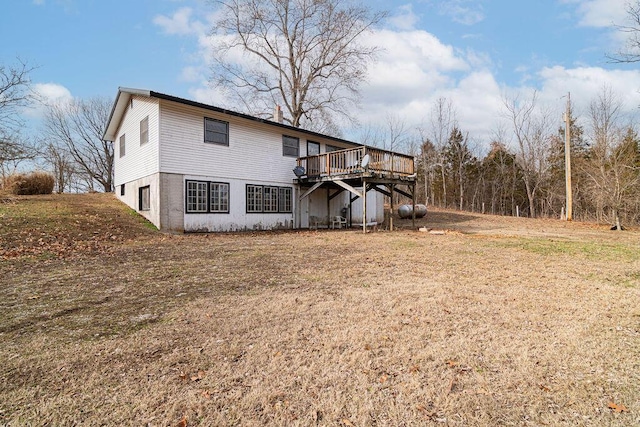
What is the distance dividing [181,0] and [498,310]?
1443cm

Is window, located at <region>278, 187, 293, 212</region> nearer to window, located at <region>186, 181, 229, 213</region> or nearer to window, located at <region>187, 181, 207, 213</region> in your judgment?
window, located at <region>186, 181, 229, 213</region>

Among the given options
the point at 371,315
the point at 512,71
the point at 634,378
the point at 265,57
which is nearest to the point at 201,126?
the point at 371,315

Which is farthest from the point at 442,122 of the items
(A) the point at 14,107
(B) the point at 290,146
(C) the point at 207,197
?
(A) the point at 14,107

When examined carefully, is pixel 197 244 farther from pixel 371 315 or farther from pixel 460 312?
pixel 460 312

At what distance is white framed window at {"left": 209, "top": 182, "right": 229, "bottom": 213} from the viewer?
13055mm

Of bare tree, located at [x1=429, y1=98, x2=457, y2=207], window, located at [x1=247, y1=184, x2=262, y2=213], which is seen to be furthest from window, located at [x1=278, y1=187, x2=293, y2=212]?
bare tree, located at [x1=429, y1=98, x2=457, y2=207]

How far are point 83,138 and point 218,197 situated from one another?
28.1m

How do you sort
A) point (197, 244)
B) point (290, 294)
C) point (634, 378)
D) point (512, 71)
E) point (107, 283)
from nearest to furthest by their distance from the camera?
point (634, 378)
point (290, 294)
point (107, 283)
point (197, 244)
point (512, 71)

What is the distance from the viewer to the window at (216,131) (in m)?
13.0

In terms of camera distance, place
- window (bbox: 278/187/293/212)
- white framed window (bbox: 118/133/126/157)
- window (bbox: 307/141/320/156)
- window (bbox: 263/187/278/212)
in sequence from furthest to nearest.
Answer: window (bbox: 307/141/320/156) → white framed window (bbox: 118/133/126/157) → window (bbox: 278/187/293/212) → window (bbox: 263/187/278/212)

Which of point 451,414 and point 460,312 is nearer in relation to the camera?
point 451,414

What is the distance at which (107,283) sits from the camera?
202 inches

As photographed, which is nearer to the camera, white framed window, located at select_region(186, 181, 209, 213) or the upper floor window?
white framed window, located at select_region(186, 181, 209, 213)

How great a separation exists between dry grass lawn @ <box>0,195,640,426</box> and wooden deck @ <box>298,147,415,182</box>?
7098mm
